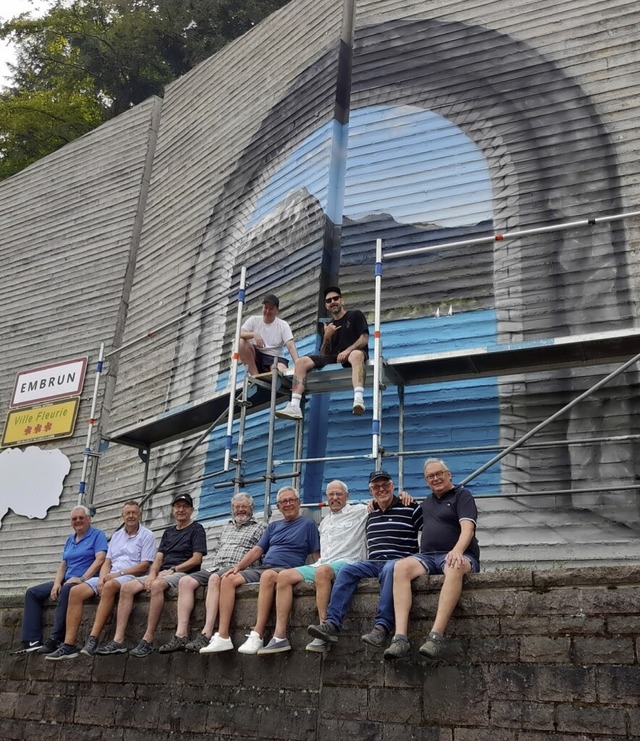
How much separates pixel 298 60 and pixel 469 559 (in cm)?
796

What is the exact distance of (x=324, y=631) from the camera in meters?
5.28

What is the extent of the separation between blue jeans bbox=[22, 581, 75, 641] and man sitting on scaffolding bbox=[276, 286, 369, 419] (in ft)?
7.65

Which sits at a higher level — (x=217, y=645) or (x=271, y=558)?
(x=271, y=558)

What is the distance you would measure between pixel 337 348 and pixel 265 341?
2.70 ft

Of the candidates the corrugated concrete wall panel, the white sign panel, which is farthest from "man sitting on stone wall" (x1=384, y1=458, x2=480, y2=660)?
the white sign panel

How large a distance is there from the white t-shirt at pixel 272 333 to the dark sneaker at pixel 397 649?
3.79 metres

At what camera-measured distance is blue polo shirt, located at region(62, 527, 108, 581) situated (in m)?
7.66

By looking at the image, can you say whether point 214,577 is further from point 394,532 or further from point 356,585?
point 394,532

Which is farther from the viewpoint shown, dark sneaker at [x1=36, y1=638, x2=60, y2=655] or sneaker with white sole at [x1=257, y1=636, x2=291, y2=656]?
dark sneaker at [x1=36, y1=638, x2=60, y2=655]

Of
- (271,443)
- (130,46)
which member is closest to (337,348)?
(271,443)

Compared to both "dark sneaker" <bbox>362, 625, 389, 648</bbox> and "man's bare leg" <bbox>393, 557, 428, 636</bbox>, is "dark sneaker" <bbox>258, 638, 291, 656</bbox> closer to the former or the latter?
"dark sneaker" <bbox>362, 625, 389, 648</bbox>

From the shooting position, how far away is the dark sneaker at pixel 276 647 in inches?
220

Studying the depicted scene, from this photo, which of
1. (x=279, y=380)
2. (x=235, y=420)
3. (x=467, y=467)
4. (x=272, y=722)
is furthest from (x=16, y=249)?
(x=272, y=722)

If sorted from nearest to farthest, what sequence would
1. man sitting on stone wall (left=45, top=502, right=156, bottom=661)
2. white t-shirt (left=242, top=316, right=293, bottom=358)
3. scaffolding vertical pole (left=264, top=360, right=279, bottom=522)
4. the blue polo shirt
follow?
man sitting on stone wall (left=45, top=502, right=156, bottom=661)
scaffolding vertical pole (left=264, top=360, right=279, bottom=522)
the blue polo shirt
white t-shirt (left=242, top=316, right=293, bottom=358)
